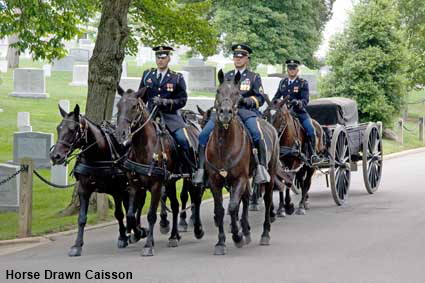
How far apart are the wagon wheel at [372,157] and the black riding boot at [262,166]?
6.88 m

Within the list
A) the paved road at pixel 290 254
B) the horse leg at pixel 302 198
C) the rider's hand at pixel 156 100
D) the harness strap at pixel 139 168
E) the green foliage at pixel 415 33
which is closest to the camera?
the paved road at pixel 290 254

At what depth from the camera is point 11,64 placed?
4769cm

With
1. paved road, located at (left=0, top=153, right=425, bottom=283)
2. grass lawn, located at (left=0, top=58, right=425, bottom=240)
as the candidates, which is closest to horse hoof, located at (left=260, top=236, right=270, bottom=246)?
paved road, located at (left=0, top=153, right=425, bottom=283)

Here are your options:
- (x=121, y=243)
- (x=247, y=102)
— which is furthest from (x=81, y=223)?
(x=247, y=102)

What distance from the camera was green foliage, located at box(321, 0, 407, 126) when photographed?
32.3 m

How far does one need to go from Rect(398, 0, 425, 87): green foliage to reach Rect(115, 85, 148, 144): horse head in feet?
101

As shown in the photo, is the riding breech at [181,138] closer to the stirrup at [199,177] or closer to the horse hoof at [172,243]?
the stirrup at [199,177]

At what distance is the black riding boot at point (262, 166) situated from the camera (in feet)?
41.1

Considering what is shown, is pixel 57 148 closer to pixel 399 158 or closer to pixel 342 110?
pixel 342 110

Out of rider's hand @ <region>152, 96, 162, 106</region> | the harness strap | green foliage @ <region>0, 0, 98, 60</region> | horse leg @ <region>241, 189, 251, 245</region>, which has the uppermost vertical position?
green foliage @ <region>0, 0, 98, 60</region>

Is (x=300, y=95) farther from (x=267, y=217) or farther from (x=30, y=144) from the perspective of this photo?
(x=30, y=144)

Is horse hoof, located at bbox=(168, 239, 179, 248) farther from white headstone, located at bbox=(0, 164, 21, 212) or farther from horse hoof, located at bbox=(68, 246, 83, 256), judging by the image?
white headstone, located at bbox=(0, 164, 21, 212)

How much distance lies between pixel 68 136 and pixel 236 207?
2.42 meters

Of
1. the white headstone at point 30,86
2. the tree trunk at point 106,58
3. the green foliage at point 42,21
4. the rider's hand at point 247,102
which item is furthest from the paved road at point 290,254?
the white headstone at point 30,86
